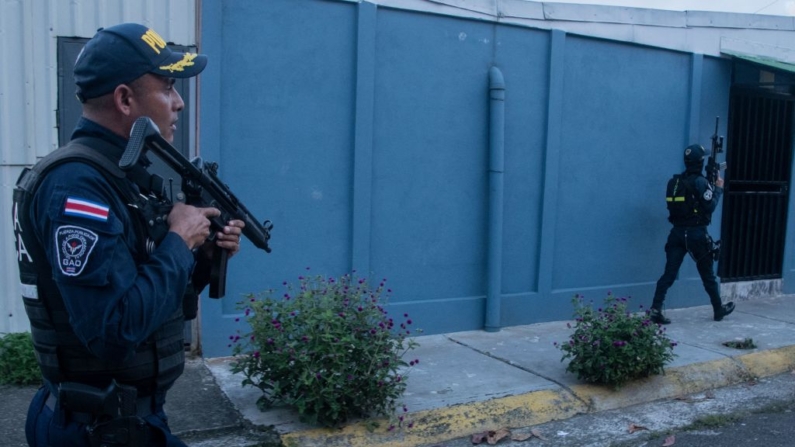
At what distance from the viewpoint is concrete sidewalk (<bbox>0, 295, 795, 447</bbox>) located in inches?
162

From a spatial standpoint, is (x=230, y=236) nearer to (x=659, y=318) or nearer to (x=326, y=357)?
(x=326, y=357)

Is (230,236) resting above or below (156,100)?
below

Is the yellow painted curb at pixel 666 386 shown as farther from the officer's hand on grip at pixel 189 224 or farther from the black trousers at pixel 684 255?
the officer's hand on grip at pixel 189 224

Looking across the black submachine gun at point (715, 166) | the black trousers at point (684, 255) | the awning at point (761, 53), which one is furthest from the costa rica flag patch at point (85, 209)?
the awning at point (761, 53)

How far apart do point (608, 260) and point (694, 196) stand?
3.32ft

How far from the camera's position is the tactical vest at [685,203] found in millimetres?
6898

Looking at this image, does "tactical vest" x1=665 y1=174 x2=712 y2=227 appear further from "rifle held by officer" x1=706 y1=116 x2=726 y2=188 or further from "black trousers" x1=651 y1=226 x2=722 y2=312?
"rifle held by officer" x1=706 y1=116 x2=726 y2=188

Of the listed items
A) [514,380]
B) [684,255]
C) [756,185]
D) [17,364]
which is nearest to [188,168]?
[17,364]

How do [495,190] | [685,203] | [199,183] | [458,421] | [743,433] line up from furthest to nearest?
1. [685,203]
2. [495,190]
3. [743,433]
4. [458,421]
5. [199,183]

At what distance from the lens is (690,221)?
6.99 metres

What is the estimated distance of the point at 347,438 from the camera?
4074 mm

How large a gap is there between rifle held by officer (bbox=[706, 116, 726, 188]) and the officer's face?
621cm

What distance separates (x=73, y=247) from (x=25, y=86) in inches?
142

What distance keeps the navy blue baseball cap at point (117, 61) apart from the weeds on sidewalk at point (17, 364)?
126 inches
